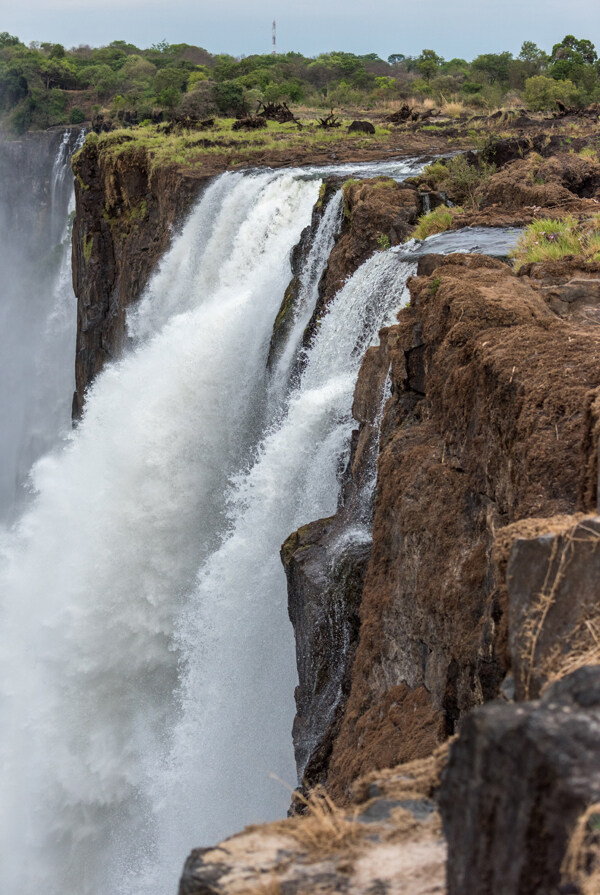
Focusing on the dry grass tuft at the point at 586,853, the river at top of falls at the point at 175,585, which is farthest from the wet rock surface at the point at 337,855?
the river at top of falls at the point at 175,585

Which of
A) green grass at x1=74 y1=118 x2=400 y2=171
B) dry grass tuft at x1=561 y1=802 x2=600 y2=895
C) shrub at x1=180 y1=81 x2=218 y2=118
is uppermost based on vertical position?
shrub at x1=180 y1=81 x2=218 y2=118

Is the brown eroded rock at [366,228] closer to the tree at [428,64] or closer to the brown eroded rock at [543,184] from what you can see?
the brown eroded rock at [543,184]

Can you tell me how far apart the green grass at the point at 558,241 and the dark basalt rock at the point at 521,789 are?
607cm

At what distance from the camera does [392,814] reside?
9.20 feet

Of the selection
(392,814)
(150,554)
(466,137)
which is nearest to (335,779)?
(392,814)

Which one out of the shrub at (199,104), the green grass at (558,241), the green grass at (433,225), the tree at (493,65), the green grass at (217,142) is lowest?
the green grass at (558,241)

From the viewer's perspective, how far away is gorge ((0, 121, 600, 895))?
4.87m

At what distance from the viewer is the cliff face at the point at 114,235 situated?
65.0ft

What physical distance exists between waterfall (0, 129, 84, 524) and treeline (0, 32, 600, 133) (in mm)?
4879

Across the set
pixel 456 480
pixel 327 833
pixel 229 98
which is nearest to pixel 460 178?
pixel 456 480

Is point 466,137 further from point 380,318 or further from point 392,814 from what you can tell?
point 392,814

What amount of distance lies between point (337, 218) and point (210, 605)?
6122 mm

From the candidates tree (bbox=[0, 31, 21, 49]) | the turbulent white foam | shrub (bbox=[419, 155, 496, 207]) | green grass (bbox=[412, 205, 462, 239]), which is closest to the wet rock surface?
the turbulent white foam

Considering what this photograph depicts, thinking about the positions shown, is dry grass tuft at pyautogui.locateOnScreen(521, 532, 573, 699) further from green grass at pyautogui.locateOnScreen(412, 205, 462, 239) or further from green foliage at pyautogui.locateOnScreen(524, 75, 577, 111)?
green foliage at pyautogui.locateOnScreen(524, 75, 577, 111)
